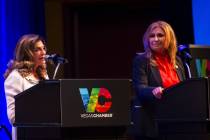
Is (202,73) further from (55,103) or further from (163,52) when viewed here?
(55,103)

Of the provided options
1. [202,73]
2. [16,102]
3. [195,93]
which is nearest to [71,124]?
[16,102]

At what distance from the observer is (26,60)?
3.41 metres

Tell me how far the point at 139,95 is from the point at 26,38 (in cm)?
78

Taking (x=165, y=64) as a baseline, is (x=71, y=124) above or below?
below

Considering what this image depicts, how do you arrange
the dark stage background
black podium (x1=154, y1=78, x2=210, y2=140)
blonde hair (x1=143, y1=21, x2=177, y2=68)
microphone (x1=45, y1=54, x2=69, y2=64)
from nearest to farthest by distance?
black podium (x1=154, y1=78, x2=210, y2=140) → microphone (x1=45, y1=54, x2=69, y2=64) → blonde hair (x1=143, y1=21, x2=177, y2=68) → the dark stage background

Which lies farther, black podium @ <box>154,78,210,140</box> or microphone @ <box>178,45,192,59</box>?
microphone @ <box>178,45,192,59</box>

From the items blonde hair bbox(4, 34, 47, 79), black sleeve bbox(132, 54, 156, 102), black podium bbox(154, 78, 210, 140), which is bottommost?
black podium bbox(154, 78, 210, 140)

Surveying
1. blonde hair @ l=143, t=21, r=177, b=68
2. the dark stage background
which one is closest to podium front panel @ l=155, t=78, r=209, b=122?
blonde hair @ l=143, t=21, r=177, b=68

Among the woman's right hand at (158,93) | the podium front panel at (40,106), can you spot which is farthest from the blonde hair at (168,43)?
the podium front panel at (40,106)

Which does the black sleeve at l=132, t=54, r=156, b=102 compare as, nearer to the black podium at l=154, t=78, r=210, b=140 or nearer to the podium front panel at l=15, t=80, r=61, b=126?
the black podium at l=154, t=78, r=210, b=140

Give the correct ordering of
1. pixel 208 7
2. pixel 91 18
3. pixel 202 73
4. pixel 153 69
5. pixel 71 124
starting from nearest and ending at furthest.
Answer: pixel 71 124, pixel 202 73, pixel 153 69, pixel 208 7, pixel 91 18

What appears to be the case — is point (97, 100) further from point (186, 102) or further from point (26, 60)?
point (26, 60)

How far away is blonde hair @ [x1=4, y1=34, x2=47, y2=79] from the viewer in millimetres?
3371

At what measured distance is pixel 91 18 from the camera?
697 cm
